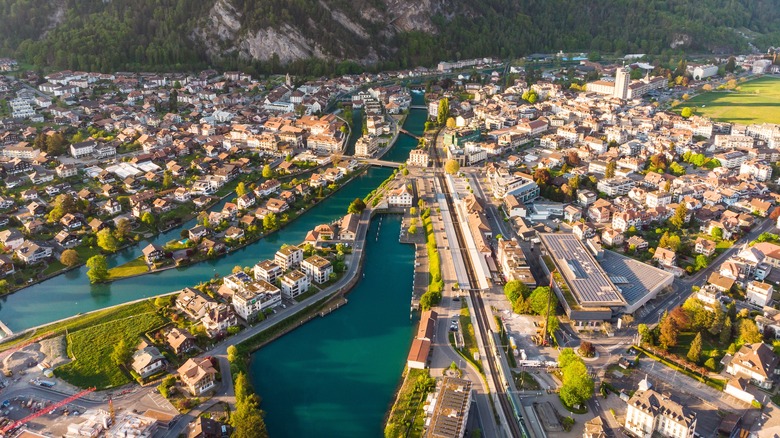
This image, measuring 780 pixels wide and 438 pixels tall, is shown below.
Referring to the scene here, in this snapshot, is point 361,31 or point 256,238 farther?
point 361,31

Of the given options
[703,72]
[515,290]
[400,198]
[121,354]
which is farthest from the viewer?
[703,72]

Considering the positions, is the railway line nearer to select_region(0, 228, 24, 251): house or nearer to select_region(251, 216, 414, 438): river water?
select_region(251, 216, 414, 438): river water

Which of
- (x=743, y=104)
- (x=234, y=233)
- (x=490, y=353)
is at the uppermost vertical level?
(x=743, y=104)

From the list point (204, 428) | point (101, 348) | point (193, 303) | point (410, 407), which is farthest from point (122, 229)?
point (410, 407)

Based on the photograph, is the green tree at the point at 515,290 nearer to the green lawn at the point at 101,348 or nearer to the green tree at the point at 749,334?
the green tree at the point at 749,334

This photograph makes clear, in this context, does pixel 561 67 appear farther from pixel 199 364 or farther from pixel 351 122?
pixel 199 364

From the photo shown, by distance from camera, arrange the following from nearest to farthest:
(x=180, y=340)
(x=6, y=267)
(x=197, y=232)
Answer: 1. (x=180, y=340)
2. (x=6, y=267)
3. (x=197, y=232)

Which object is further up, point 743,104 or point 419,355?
point 743,104

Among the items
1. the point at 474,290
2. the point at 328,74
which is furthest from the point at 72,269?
the point at 328,74

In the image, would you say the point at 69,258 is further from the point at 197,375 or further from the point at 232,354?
the point at 197,375
